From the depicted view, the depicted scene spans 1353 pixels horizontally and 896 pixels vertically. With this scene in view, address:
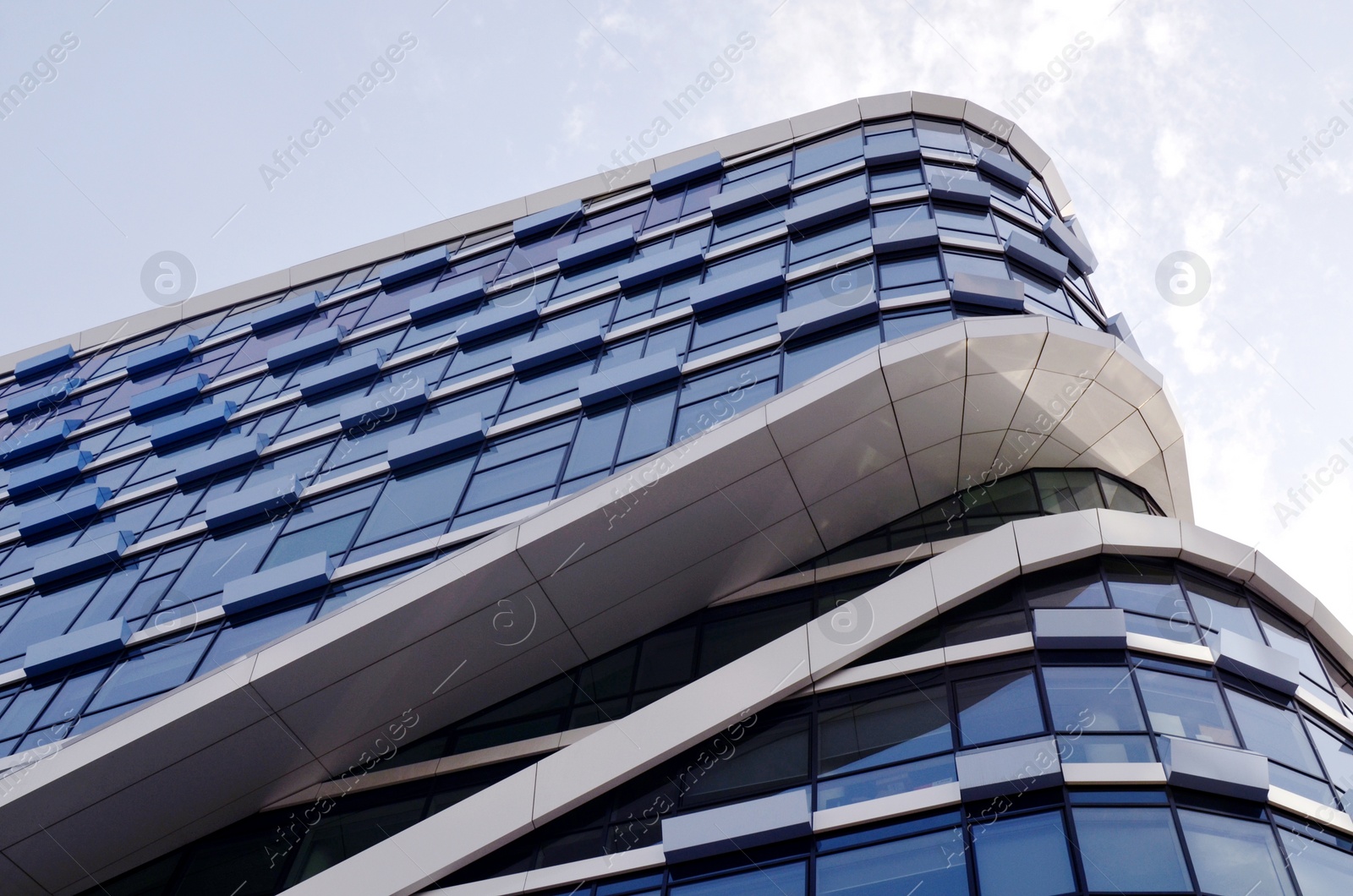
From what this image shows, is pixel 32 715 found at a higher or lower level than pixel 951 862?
higher

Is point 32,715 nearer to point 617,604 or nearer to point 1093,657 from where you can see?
point 617,604

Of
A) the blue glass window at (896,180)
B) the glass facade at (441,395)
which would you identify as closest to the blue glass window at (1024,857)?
the glass facade at (441,395)

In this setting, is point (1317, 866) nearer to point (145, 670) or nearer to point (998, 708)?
point (998, 708)

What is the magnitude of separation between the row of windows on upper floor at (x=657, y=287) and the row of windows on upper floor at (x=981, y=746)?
364 inches

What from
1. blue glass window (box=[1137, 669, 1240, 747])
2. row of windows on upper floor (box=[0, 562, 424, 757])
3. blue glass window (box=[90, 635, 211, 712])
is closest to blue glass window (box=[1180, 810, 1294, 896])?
blue glass window (box=[1137, 669, 1240, 747])

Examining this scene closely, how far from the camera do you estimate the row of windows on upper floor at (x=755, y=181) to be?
28297 millimetres

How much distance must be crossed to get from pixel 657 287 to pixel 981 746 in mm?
15828

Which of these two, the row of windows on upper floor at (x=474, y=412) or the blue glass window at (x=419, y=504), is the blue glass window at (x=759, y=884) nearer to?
the row of windows on upper floor at (x=474, y=412)

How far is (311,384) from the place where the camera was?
3109cm

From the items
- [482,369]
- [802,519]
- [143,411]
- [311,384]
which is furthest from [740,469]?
[143,411]

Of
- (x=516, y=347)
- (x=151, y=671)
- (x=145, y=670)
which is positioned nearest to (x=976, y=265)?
(x=516, y=347)

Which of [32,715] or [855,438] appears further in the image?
[32,715]

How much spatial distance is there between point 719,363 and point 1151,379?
807cm

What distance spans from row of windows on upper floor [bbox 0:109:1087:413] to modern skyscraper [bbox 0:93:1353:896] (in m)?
0.34
